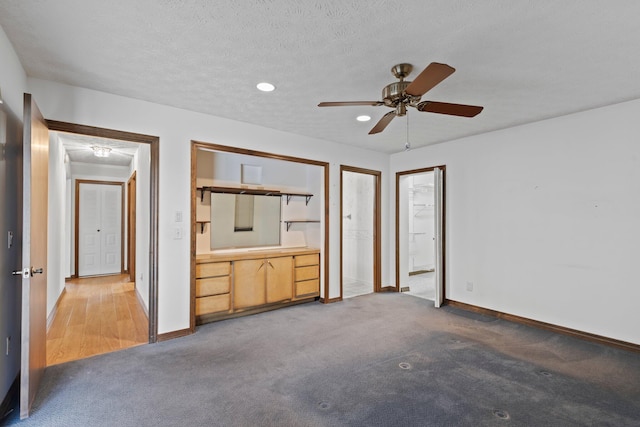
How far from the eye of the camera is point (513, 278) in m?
3.99

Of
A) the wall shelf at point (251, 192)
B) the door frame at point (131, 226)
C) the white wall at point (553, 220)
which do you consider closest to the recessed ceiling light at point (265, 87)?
the wall shelf at point (251, 192)

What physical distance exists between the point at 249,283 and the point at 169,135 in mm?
2026

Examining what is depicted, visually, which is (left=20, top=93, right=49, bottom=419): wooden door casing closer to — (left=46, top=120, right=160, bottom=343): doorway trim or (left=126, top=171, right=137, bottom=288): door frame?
(left=46, top=120, right=160, bottom=343): doorway trim

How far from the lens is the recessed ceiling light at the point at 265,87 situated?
9.18 ft

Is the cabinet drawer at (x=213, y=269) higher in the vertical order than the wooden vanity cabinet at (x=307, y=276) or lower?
higher

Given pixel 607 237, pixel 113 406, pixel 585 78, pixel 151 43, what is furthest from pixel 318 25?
pixel 607 237

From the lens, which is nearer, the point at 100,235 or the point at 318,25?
the point at 318,25

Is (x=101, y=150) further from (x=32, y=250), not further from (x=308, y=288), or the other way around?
(x=308, y=288)

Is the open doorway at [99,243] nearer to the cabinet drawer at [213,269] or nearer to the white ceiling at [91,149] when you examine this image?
the white ceiling at [91,149]

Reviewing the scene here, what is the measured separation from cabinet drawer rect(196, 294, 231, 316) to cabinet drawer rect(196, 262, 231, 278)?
270 mm

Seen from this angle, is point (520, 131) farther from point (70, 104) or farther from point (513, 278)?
point (70, 104)

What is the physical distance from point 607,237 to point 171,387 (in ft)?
14.1

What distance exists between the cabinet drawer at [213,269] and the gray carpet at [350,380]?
0.61 m

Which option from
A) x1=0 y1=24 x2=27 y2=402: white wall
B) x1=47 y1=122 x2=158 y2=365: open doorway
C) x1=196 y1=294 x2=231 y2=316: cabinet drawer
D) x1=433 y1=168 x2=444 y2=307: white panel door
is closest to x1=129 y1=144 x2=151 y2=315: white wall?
x1=47 y1=122 x2=158 y2=365: open doorway
